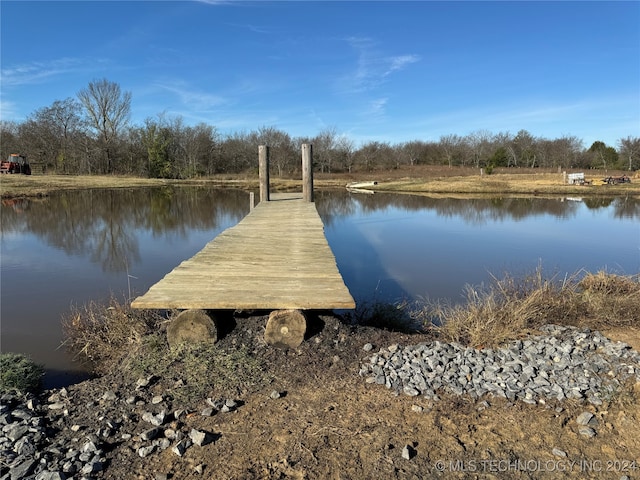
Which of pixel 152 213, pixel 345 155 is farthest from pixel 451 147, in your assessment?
pixel 152 213

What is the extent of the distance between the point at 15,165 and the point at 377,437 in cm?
4527

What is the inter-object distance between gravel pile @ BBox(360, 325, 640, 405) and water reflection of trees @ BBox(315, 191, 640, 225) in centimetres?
1392

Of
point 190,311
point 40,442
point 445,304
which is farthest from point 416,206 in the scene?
point 40,442

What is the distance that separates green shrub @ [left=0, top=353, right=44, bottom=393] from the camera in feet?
12.7

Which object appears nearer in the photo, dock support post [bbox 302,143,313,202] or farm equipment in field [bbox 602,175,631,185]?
dock support post [bbox 302,143,313,202]

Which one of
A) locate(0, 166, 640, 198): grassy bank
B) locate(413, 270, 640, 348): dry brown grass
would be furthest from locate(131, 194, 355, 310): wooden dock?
locate(0, 166, 640, 198): grassy bank

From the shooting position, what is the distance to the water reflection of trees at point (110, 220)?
12305mm

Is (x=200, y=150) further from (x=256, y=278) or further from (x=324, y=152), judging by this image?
(x=256, y=278)

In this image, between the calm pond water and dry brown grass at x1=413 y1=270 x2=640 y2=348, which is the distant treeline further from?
dry brown grass at x1=413 y1=270 x2=640 y2=348

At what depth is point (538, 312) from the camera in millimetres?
5422

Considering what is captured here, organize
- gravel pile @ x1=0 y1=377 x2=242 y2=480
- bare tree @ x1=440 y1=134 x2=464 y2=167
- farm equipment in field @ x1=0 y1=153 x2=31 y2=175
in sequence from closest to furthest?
gravel pile @ x1=0 y1=377 x2=242 y2=480, farm equipment in field @ x1=0 y1=153 x2=31 y2=175, bare tree @ x1=440 y1=134 x2=464 y2=167

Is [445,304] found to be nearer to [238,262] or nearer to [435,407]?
[238,262]

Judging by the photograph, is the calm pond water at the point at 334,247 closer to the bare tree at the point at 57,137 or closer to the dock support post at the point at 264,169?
the dock support post at the point at 264,169

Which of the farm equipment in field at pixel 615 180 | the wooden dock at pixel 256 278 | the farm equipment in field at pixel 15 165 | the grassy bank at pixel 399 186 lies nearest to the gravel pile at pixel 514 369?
the wooden dock at pixel 256 278
